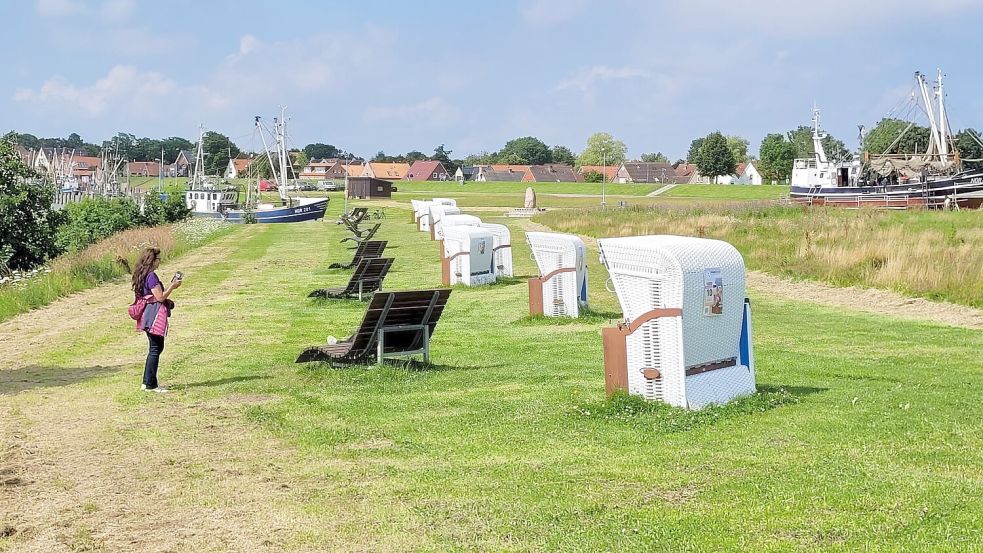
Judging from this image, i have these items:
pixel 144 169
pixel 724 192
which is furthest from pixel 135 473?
pixel 144 169

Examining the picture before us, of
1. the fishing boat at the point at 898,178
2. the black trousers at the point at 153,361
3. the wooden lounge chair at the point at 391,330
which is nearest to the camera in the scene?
the black trousers at the point at 153,361

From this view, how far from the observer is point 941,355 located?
38.3 feet

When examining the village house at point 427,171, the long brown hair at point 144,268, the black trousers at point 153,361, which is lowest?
the black trousers at point 153,361

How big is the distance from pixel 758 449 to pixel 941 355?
5.72m

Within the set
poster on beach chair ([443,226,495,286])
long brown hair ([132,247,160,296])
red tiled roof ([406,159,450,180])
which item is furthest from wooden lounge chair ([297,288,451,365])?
red tiled roof ([406,159,450,180])

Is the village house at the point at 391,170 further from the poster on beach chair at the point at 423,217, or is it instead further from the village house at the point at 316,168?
the poster on beach chair at the point at 423,217

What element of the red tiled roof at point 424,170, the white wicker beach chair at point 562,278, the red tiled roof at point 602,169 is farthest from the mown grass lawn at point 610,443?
the red tiled roof at point 424,170

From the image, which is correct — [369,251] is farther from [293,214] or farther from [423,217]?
[293,214]

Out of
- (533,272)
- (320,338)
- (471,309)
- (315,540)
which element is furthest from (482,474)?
(533,272)

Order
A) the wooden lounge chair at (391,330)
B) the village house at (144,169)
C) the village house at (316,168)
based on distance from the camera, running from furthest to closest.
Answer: the village house at (144,169) < the village house at (316,168) < the wooden lounge chair at (391,330)

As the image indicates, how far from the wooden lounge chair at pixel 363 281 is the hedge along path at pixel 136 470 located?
6.79 metres

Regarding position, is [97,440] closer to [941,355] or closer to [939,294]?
[941,355]

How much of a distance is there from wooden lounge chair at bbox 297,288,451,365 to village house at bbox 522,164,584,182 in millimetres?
139095

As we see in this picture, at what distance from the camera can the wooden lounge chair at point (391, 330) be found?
35.1 ft
